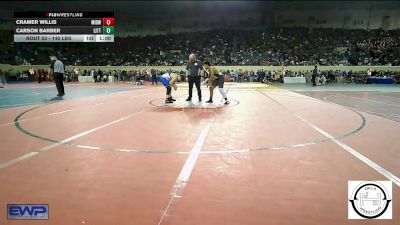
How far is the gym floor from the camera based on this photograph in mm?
2965

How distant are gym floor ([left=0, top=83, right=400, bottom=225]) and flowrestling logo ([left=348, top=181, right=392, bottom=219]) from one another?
0.28 ft

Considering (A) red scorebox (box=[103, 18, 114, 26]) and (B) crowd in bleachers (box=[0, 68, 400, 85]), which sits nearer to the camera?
(A) red scorebox (box=[103, 18, 114, 26])

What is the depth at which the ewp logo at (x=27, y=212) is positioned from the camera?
286 centimetres

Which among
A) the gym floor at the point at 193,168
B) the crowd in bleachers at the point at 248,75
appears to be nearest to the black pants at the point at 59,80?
the gym floor at the point at 193,168

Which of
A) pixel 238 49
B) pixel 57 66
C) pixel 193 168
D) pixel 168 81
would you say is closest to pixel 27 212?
pixel 193 168

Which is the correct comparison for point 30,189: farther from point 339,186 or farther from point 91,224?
point 339,186

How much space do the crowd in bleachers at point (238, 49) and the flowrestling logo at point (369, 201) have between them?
105 feet

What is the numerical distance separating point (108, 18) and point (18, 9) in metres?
19.1

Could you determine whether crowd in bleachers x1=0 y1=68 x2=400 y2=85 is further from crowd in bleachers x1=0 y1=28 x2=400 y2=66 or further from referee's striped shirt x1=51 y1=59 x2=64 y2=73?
referee's striped shirt x1=51 y1=59 x2=64 y2=73

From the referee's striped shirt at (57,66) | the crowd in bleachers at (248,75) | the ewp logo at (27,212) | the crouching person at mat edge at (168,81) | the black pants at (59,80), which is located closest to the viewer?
the ewp logo at (27,212)
